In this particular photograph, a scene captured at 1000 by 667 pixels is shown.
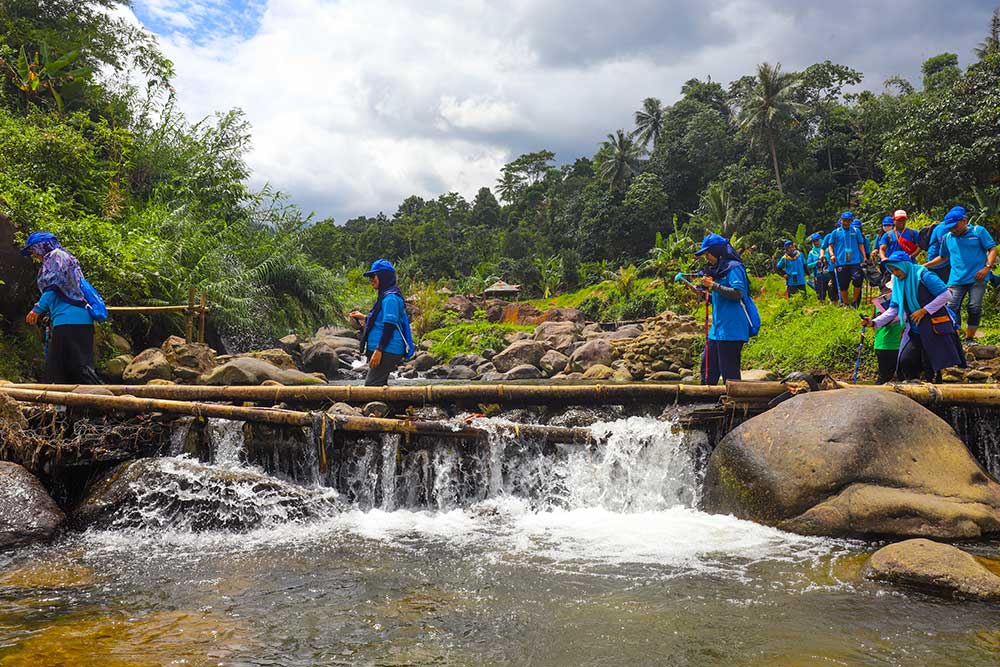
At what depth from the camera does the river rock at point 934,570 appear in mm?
3996

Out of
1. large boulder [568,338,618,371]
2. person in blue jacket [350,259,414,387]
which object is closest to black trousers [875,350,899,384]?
person in blue jacket [350,259,414,387]

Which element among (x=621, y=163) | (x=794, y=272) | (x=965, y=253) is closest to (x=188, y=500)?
(x=965, y=253)

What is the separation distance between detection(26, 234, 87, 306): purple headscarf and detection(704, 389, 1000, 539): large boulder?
23.1 feet

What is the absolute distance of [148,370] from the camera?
11016mm

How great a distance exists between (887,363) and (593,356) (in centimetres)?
1311

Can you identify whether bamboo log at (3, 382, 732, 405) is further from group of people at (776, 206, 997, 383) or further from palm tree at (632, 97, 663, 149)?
palm tree at (632, 97, 663, 149)

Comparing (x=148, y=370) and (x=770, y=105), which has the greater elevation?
(x=770, y=105)

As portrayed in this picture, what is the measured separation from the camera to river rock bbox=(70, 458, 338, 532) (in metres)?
5.71

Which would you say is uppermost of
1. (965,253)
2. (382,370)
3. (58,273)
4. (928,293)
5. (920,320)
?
(965,253)

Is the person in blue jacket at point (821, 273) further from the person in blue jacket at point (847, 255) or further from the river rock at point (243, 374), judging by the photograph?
the river rock at point (243, 374)

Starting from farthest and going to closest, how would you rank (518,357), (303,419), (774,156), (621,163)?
1. (621,163)
2. (774,156)
3. (518,357)
4. (303,419)

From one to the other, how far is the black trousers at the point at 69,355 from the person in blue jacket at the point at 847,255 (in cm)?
1357

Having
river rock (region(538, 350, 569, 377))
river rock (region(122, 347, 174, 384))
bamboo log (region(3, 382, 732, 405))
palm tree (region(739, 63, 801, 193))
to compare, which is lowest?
river rock (region(538, 350, 569, 377))

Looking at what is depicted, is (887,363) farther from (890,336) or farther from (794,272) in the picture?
(794,272)
